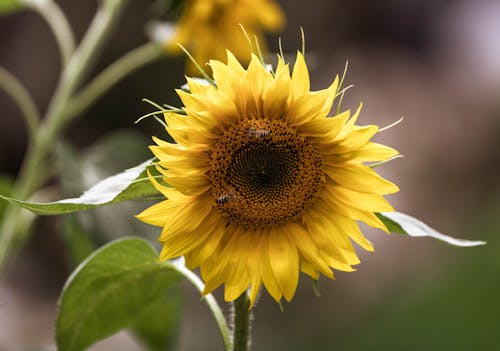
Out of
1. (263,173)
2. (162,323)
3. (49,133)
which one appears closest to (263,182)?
(263,173)

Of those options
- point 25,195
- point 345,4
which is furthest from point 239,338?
point 345,4

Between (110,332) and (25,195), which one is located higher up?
(25,195)

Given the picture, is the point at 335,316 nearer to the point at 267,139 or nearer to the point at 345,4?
the point at 345,4

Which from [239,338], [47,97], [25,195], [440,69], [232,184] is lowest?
[239,338]

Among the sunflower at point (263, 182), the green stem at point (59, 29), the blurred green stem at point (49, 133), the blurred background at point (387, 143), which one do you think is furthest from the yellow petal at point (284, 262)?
the blurred background at point (387, 143)

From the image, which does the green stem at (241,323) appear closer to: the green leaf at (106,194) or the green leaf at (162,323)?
the green leaf at (106,194)
